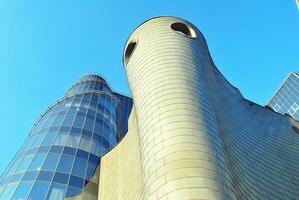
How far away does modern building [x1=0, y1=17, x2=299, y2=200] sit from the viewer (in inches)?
333

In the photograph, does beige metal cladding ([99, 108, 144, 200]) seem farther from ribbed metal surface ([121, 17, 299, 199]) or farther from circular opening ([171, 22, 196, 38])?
circular opening ([171, 22, 196, 38])

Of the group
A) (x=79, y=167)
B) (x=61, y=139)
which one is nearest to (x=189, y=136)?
(x=79, y=167)

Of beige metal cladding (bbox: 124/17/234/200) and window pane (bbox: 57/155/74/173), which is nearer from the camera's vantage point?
beige metal cladding (bbox: 124/17/234/200)

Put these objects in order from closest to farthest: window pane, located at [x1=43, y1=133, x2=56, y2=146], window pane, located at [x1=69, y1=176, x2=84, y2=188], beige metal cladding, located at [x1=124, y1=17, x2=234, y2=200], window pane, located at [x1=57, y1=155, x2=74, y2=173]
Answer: beige metal cladding, located at [x1=124, y1=17, x2=234, y2=200] < window pane, located at [x1=69, y1=176, x2=84, y2=188] < window pane, located at [x1=57, y1=155, x2=74, y2=173] < window pane, located at [x1=43, y1=133, x2=56, y2=146]

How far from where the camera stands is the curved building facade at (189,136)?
8445 mm

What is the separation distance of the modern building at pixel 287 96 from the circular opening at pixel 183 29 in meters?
64.2

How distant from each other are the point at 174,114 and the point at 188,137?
3.07ft

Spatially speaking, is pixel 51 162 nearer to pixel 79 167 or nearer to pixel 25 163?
pixel 79 167

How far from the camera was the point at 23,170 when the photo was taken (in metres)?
27.7

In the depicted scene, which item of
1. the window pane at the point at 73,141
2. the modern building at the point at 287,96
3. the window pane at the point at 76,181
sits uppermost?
the modern building at the point at 287,96

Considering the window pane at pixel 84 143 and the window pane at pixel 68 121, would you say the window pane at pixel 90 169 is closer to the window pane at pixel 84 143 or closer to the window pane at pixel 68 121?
the window pane at pixel 84 143

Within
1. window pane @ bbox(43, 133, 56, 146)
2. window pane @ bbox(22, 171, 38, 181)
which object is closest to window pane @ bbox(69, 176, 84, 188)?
window pane @ bbox(22, 171, 38, 181)

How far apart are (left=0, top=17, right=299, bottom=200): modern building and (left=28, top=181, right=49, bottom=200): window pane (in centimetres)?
954

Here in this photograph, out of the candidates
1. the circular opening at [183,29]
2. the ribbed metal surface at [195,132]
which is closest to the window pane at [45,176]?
the ribbed metal surface at [195,132]
